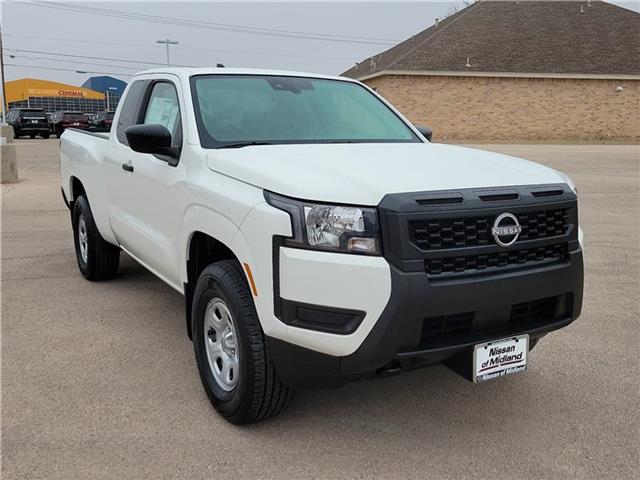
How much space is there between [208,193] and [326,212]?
87cm

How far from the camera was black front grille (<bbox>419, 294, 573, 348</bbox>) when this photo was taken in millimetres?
2633

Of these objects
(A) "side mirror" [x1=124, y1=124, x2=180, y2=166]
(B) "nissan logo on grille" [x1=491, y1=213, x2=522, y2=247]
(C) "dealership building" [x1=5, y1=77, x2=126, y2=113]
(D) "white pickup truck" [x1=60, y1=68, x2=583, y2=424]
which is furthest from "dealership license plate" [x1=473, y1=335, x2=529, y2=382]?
(C) "dealership building" [x1=5, y1=77, x2=126, y2=113]

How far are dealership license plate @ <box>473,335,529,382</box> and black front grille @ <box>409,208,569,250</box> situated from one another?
49 cm

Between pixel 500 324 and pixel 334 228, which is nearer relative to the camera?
pixel 334 228

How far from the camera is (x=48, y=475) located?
107 inches

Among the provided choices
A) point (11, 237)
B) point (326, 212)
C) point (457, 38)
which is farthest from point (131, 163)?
point (457, 38)

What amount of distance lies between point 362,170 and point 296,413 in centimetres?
139

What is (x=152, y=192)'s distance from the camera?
13.0ft

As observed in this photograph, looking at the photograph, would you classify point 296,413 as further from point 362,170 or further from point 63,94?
point 63,94

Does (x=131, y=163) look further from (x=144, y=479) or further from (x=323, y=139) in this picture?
(x=144, y=479)

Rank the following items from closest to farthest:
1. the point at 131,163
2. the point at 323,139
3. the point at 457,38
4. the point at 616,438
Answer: the point at 616,438, the point at 323,139, the point at 131,163, the point at 457,38

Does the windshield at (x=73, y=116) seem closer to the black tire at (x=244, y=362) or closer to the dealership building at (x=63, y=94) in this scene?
the dealership building at (x=63, y=94)

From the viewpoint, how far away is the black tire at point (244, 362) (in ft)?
9.37

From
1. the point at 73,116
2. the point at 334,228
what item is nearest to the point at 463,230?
the point at 334,228
